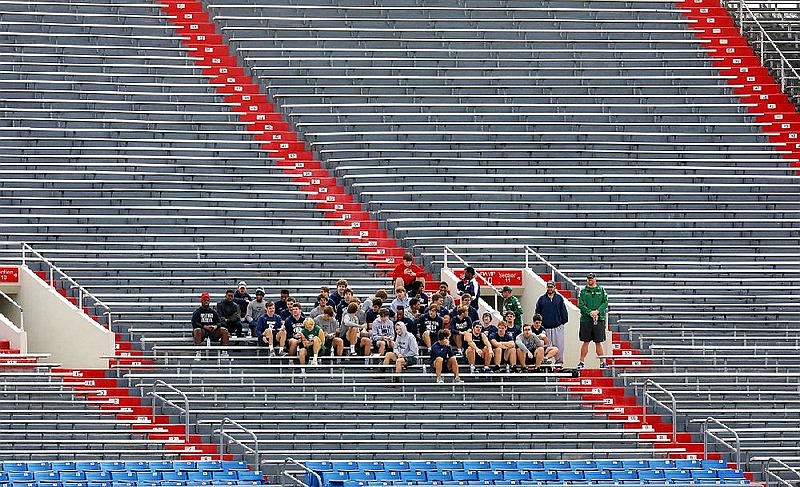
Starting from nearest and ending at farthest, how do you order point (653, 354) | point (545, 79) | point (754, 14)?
point (653, 354) → point (545, 79) → point (754, 14)

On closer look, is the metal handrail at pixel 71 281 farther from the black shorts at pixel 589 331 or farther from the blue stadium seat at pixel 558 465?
the blue stadium seat at pixel 558 465

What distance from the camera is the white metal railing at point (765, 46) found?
1415 inches

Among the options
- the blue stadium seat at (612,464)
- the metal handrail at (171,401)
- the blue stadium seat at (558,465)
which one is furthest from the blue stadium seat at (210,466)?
the blue stadium seat at (612,464)

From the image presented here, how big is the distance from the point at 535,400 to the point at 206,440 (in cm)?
396

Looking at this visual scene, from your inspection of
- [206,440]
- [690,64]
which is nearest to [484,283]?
[206,440]

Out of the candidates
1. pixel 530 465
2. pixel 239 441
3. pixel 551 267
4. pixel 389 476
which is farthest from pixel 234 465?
pixel 551 267

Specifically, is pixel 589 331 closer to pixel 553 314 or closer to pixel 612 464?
pixel 553 314

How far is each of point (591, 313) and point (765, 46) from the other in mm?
10046

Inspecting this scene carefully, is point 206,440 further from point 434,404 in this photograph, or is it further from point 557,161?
point 557,161

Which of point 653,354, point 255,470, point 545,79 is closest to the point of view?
point 255,470

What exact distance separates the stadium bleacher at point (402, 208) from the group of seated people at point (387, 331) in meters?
0.24

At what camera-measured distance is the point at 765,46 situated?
3688 cm

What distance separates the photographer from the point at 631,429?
26.9 metres

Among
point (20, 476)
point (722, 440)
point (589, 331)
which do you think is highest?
point (589, 331)
